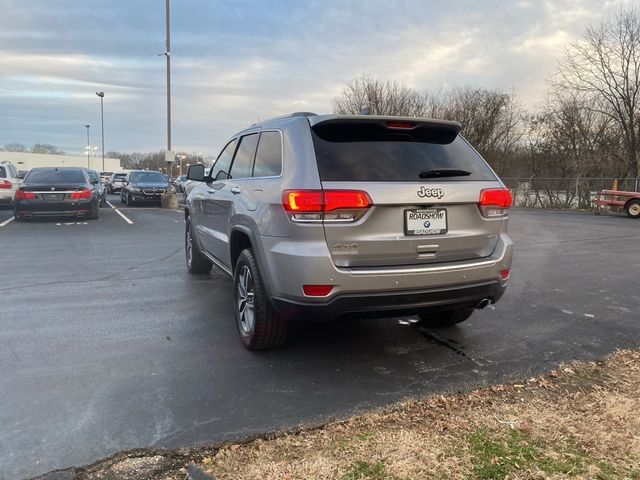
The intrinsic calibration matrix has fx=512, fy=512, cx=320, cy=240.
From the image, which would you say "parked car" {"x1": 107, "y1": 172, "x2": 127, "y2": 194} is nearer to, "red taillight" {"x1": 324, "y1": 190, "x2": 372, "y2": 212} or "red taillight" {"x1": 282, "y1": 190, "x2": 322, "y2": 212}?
"red taillight" {"x1": 282, "y1": 190, "x2": 322, "y2": 212}

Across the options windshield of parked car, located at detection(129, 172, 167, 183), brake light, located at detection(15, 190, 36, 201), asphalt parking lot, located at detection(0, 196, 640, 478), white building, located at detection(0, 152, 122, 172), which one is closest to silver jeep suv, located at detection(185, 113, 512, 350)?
asphalt parking lot, located at detection(0, 196, 640, 478)

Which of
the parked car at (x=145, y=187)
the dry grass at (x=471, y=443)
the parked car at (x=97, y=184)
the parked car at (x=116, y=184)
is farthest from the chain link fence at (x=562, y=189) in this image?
the parked car at (x=116, y=184)

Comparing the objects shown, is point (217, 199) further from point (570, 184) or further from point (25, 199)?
point (570, 184)

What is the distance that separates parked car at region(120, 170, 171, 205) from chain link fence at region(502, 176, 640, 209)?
68.2 ft

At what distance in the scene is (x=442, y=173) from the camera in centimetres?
382

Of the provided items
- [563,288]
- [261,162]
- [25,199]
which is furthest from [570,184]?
[261,162]

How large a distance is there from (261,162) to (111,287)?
11.0ft

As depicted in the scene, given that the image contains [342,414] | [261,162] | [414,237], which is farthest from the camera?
[261,162]

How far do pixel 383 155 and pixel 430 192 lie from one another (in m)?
0.44

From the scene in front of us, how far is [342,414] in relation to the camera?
3238 mm

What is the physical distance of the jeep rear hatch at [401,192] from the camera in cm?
348

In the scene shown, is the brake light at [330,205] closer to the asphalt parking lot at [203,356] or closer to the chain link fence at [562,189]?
the asphalt parking lot at [203,356]

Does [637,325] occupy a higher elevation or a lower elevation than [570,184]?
lower

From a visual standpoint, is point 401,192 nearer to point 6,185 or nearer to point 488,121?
point 6,185
